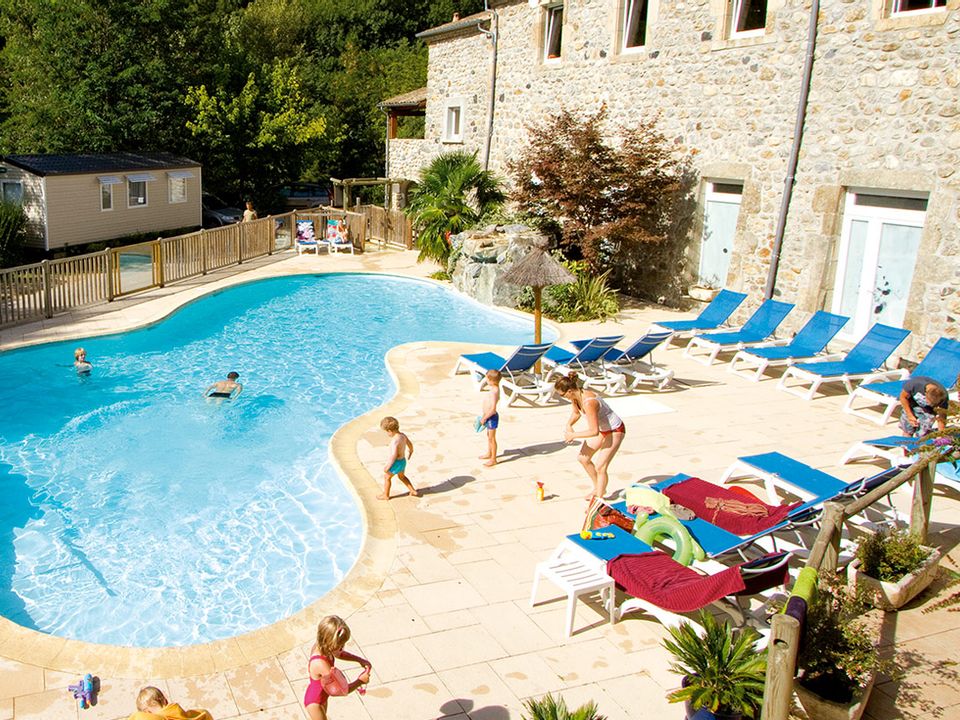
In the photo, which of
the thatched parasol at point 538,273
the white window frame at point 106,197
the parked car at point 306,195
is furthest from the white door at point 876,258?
the parked car at point 306,195

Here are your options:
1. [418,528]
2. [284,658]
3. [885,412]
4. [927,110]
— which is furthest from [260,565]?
[927,110]

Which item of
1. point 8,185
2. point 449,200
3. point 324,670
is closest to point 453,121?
point 449,200

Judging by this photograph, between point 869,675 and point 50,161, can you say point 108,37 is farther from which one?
point 869,675

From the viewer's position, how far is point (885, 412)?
1112 centimetres

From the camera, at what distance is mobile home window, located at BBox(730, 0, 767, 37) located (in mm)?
15594

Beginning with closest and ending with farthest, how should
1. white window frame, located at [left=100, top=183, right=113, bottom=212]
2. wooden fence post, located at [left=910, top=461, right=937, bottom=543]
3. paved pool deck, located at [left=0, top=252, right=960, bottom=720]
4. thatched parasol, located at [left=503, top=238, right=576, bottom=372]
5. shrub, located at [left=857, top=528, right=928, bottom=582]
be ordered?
1. paved pool deck, located at [left=0, top=252, right=960, bottom=720]
2. shrub, located at [left=857, top=528, right=928, bottom=582]
3. wooden fence post, located at [left=910, top=461, right=937, bottom=543]
4. thatched parasol, located at [left=503, top=238, right=576, bottom=372]
5. white window frame, located at [left=100, top=183, right=113, bottom=212]

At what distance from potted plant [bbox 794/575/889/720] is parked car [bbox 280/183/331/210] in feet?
107

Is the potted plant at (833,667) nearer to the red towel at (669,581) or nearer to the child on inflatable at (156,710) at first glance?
the red towel at (669,581)

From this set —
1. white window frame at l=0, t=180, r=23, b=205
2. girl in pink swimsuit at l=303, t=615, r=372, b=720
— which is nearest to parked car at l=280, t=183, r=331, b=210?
white window frame at l=0, t=180, r=23, b=205

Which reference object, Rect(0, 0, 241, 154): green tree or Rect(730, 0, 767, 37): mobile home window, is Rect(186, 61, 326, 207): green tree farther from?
Rect(730, 0, 767, 37): mobile home window

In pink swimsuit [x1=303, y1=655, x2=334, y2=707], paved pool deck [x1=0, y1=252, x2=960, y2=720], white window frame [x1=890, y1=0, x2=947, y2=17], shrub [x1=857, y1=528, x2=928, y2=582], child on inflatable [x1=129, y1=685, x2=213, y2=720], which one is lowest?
paved pool deck [x1=0, y1=252, x2=960, y2=720]

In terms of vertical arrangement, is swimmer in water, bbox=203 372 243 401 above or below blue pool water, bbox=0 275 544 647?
above

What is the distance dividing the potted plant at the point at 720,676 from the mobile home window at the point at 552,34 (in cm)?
1894

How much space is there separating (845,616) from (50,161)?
24.0 meters
